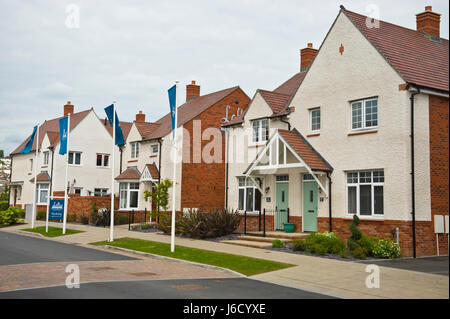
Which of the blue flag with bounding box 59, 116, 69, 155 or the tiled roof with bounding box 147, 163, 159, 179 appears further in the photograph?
the tiled roof with bounding box 147, 163, 159, 179

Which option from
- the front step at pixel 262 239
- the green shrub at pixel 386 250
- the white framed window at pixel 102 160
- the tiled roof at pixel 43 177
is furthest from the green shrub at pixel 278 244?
the white framed window at pixel 102 160

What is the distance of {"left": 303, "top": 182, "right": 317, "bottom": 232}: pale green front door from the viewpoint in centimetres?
2138

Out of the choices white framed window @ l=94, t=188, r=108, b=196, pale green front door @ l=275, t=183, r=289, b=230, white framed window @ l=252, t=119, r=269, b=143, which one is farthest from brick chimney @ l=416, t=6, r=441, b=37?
white framed window @ l=94, t=188, r=108, b=196

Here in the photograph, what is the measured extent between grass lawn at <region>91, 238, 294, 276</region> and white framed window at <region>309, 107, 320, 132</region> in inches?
305

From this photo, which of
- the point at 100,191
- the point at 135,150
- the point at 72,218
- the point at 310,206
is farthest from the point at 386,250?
the point at 100,191

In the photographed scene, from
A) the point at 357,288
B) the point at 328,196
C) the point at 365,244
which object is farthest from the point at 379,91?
the point at 357,288

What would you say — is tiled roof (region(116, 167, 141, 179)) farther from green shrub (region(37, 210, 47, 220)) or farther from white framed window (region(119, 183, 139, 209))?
green shrub (region(37, 210, 47, 220))

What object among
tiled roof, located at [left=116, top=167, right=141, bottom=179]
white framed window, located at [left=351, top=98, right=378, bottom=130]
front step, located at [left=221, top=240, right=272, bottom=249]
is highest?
white framed window, located at [left=351, top=98, right=378, bottom=130]

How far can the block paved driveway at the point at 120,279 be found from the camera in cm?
1036

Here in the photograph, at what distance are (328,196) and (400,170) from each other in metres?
3.55

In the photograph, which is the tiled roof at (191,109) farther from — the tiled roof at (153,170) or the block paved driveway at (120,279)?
the block paved driveway at (120,279)

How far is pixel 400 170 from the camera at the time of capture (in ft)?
58.3
